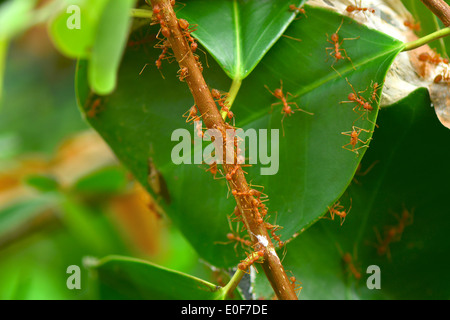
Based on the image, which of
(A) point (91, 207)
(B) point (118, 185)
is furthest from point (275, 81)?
(A) point (91, 207)

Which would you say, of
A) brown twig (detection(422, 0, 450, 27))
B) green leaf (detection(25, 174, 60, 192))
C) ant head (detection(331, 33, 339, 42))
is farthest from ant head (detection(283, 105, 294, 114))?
green leaf (detection(25, 174, 60, 192))

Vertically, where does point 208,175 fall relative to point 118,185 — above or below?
above

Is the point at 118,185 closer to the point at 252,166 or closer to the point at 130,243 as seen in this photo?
the point at 130,243

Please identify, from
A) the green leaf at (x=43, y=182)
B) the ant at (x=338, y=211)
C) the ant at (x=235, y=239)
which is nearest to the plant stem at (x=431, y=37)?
the ant at (x=338, y=211)

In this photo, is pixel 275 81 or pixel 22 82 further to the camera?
pixel 22 82

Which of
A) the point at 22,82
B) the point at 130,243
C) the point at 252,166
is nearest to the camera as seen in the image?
the point at 252,166

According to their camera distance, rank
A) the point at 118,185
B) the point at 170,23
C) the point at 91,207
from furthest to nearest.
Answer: the point at 91,207
the point at 118,185
the point at 170,23
